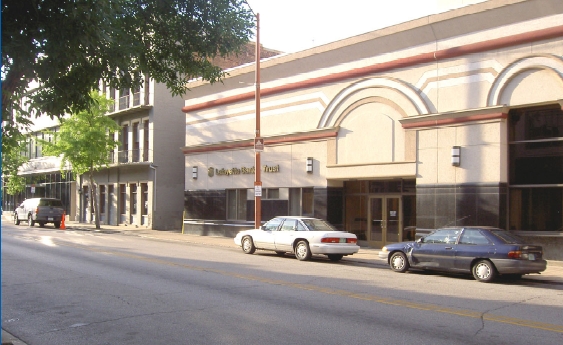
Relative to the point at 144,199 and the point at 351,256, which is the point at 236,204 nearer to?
the point at 351,256

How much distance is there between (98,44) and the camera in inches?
322

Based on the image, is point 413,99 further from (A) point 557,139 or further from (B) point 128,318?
(B) point 128,318

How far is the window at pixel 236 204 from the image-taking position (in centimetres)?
2814

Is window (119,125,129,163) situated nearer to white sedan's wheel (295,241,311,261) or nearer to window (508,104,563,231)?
white sedan's wheel (295,241,311,261)

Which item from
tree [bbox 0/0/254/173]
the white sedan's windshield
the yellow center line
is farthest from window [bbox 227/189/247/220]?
tree [bbox 0/0/254/173]

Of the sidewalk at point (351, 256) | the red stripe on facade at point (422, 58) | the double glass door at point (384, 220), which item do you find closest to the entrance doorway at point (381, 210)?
the double glass door at point (384, 220)

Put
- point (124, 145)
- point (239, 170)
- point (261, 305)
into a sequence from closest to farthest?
point (261, 305) → point (239, 170) → point (124, 145)

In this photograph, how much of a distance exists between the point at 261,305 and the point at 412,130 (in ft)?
41.0

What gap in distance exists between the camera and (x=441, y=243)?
15.1m

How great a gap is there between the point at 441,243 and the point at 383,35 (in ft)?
Answer: 31.3

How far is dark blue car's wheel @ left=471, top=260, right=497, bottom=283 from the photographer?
1382 centimetres

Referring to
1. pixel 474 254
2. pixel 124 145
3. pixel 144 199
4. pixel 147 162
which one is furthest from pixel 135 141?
pixel 474 254

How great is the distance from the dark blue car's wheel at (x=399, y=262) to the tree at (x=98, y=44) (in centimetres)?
788

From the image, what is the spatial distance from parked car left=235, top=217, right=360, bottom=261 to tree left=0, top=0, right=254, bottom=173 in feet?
26.5
